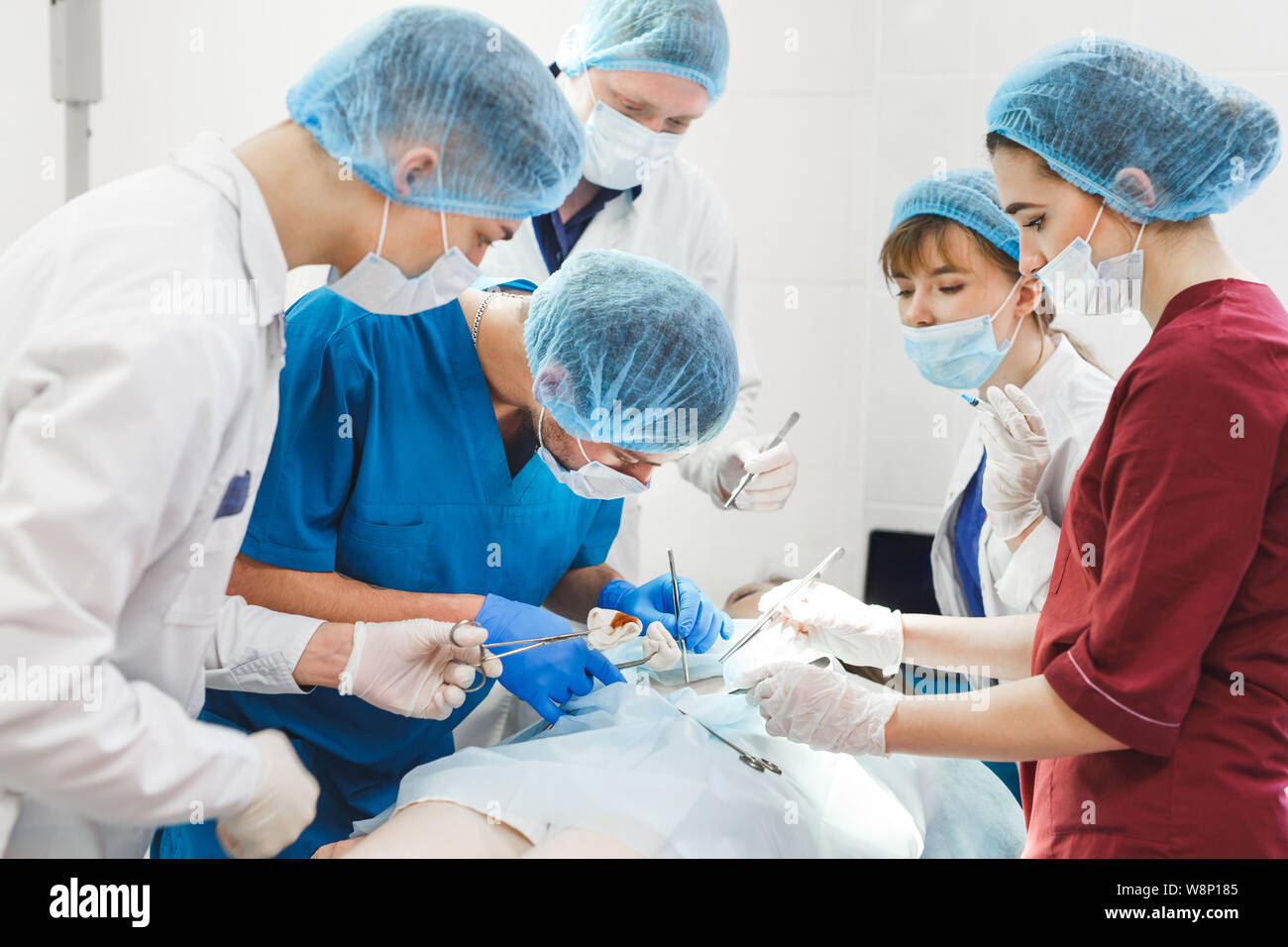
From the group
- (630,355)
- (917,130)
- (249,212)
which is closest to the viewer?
(249,212)

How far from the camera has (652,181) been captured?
2469 mm

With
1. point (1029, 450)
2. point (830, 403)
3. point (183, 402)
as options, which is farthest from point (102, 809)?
point (830, 403)

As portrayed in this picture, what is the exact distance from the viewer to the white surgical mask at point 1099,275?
1326 mm

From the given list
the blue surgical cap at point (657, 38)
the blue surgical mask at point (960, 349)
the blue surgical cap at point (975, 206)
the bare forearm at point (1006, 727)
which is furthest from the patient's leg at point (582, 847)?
the blue surgical cap at point (657, 38)

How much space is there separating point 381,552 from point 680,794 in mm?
640

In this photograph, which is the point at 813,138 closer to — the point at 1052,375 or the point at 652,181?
the point at 652,181

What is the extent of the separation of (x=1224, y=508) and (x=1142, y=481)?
0.09 meters

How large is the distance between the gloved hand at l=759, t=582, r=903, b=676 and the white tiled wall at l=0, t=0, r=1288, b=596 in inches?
51.0

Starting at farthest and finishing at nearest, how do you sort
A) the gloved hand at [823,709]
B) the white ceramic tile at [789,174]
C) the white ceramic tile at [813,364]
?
the white ceramic tile at [813,364] < the white ceramic tile at [789,174] < the gloved hand at [823,709]

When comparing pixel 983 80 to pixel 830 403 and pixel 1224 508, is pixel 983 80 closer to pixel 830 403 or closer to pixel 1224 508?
pixel 830 403

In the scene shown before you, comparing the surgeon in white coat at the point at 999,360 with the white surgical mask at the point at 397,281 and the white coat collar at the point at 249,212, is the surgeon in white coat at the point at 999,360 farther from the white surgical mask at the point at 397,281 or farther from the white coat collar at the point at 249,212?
the white coat collar at the point at 249,212

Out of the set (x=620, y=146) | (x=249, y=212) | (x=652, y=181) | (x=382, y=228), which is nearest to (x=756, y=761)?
(x=382, y=228)

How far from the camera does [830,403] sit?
3115mm

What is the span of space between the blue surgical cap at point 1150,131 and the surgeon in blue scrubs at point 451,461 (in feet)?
1.78
